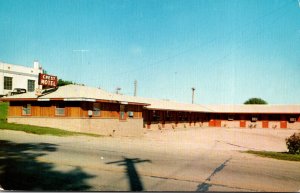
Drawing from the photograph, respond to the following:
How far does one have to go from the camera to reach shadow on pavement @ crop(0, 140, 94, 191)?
729 centimetres

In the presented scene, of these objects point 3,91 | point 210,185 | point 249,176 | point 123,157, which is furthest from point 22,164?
point 3,91

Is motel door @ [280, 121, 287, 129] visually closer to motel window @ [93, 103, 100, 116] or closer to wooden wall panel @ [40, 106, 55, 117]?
motel window @ [93, 103, 100, 116]

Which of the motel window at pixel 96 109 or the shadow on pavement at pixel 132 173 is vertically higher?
the motel window at pixel 96 109

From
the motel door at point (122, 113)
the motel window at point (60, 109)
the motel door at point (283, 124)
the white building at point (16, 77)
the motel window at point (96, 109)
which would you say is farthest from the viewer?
the motel door at point (283, 124)

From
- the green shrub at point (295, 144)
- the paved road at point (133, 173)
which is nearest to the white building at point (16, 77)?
the paved road at point (133, 173)

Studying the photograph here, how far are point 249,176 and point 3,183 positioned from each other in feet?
23.3

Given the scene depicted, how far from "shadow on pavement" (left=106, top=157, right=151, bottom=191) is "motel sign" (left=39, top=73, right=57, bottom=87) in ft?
58.0

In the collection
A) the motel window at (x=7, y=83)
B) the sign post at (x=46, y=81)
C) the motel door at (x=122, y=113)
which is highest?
the motel window at (x=7, y=83)

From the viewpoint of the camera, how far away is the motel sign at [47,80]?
26541 mm

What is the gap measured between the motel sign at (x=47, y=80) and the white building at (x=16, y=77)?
14499 millimetres

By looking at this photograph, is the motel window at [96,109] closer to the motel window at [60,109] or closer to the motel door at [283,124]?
the motel window at [60,109]

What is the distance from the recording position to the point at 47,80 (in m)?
27.4

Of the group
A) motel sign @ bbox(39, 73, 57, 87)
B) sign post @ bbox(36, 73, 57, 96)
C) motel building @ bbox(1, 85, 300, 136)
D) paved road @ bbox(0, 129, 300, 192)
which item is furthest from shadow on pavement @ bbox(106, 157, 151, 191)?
motel sign @ bbox(39, 73, 57, 87)

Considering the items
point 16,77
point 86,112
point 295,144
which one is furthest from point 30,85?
point 295,144
